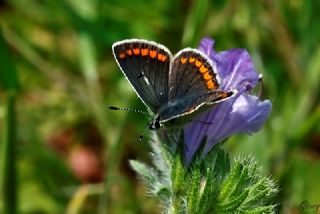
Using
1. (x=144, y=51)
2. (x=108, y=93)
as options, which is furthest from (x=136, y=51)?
(x=108, y=93)

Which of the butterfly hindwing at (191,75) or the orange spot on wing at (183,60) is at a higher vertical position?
the orange spot on wing at (183,60)

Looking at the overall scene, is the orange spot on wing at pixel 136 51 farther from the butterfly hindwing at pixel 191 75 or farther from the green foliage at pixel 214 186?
the green foliage at pixel 214 186

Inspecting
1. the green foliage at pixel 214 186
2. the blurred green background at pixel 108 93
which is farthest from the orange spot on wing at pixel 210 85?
the blurred green background at pixel 108 93

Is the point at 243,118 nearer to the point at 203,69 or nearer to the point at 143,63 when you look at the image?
the point at 203,69

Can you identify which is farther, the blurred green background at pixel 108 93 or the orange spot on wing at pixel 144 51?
the blurred green background at pixel 108 93

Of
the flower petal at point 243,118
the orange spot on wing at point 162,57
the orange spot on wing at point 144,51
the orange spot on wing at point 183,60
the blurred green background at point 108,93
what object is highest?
the blurred green background at point 108,93

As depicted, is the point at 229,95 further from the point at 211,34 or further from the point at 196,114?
the point at 211,34

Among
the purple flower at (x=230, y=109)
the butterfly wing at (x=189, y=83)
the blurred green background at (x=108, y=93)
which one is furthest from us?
the blurred green background at (x=108, y=93)

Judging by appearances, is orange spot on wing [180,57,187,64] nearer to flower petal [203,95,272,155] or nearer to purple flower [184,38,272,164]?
purple flower [184,38,272,164]
